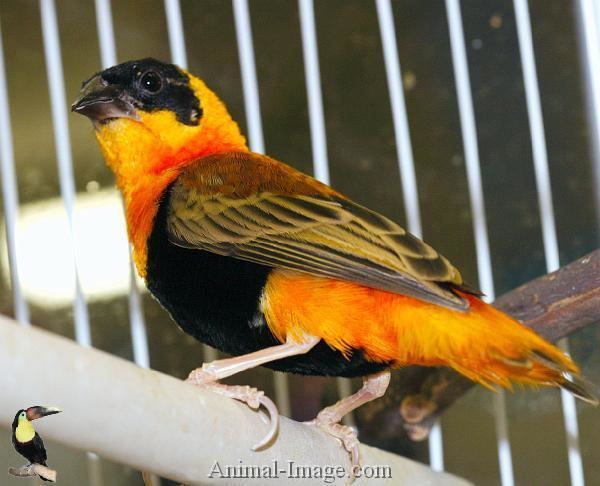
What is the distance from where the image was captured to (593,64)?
1834mm

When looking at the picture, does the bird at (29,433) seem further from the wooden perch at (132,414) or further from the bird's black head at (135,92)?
the bird's black head at (135,92)

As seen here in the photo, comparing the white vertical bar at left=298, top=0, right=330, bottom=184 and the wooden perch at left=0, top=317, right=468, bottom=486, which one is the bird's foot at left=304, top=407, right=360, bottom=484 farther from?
the white vertical bar at left=298, top=0, right=330, bottom=184

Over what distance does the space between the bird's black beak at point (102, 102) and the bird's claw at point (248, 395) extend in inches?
20.5

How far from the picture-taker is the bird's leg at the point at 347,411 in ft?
4.75

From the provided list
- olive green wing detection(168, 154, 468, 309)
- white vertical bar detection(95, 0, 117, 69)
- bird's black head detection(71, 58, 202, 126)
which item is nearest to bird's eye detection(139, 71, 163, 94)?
bird's black head detection(71, 58, 202, 126)

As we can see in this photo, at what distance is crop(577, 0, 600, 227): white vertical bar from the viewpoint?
6.02 feet

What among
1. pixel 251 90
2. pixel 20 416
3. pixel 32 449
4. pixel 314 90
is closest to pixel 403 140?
pixel 314 90

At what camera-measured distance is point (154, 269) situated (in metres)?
1.53

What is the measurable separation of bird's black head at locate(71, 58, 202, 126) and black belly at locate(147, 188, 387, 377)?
0.92 feet

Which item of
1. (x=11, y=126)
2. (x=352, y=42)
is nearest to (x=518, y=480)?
(x=352, y=42)

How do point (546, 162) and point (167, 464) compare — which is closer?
point (167, 464)

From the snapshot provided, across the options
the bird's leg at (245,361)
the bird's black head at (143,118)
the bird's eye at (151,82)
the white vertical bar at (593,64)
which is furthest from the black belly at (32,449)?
the white vertical bar at (593,64)

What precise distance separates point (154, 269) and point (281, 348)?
0.25 metres

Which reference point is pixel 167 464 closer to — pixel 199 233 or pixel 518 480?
pixel 199 233
